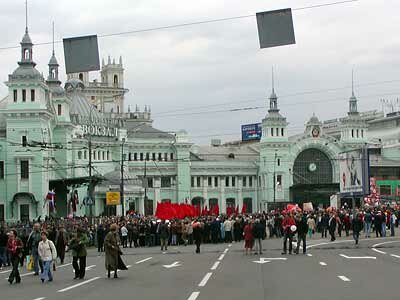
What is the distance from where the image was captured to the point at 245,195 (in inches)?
5822

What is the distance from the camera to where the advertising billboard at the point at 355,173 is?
172 ft

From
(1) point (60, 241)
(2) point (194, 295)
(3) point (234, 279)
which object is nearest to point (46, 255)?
(3) point (234, 279)

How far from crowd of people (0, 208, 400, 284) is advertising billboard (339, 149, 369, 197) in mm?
1616

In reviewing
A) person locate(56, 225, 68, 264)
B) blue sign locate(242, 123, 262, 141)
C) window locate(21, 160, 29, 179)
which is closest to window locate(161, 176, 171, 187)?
blue sign locate(242, 123, 262, 141)

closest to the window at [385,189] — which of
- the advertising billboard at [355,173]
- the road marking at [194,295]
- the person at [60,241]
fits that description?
the advertising billboard at [355,173]

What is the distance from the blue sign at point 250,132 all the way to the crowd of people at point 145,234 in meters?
115

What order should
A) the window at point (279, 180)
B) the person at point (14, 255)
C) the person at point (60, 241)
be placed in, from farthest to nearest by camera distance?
the window at point (279, 180) → the person at point (60, 241) → the person at point (14, 255)

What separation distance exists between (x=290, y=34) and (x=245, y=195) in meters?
124

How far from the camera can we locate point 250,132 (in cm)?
18538

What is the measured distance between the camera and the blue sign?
604 feet

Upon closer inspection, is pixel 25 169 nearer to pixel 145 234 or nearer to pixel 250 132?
pixel 145 234

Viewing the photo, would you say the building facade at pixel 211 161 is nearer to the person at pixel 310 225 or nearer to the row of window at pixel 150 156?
the row of window at pixel 150 156

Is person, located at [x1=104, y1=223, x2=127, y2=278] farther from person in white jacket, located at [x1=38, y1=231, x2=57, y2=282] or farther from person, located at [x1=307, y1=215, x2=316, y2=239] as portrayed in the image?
person, located at [x1=307, y1=215, x2=316, y2=239]

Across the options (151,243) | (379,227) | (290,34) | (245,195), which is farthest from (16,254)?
(245,195)
